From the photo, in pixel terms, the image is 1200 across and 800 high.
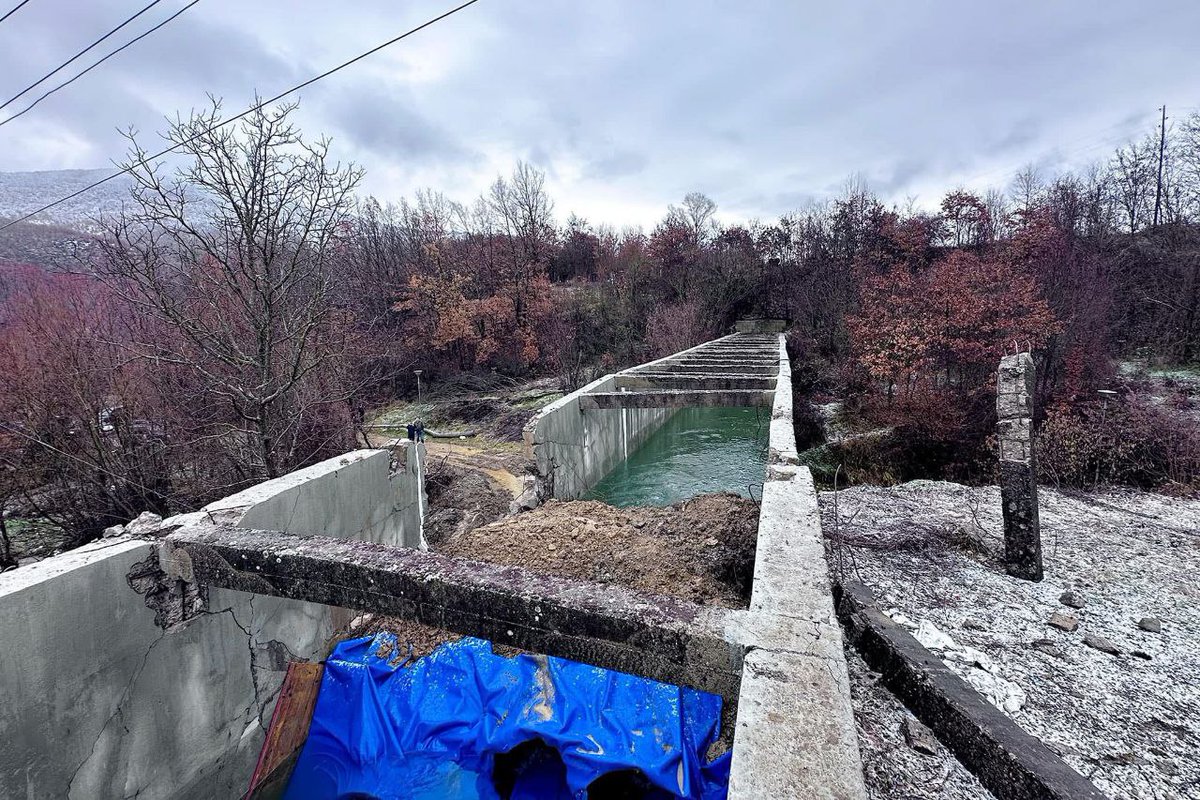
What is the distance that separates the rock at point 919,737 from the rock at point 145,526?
547 centimetres

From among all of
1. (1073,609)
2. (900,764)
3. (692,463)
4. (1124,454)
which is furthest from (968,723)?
(692,463)

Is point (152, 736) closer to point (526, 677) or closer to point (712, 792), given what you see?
point (526, 677)

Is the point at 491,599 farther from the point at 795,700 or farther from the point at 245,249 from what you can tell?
the point at 245,249

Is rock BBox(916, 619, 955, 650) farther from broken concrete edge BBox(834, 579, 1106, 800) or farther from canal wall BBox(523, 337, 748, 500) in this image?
canal wall BBox(523, 337, 748, 500)

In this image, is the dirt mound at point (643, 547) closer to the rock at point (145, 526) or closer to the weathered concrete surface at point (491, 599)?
the weathered concrete surface at point (491, 599)

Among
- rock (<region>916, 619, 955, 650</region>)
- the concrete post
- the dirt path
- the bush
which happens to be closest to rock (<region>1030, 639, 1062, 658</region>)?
rock (<region>916, 619, 955, 650</region>)

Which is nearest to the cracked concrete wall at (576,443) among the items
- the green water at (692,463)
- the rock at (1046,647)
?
the green water at (692,463)

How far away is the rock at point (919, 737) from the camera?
10.9 feet

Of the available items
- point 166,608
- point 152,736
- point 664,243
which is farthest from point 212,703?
point 664,243

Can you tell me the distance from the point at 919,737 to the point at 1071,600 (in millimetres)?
3138

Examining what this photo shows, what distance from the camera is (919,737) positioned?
3.38 meters

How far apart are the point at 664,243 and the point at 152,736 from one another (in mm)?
33992

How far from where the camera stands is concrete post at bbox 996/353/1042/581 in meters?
5.36

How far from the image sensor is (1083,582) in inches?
217
